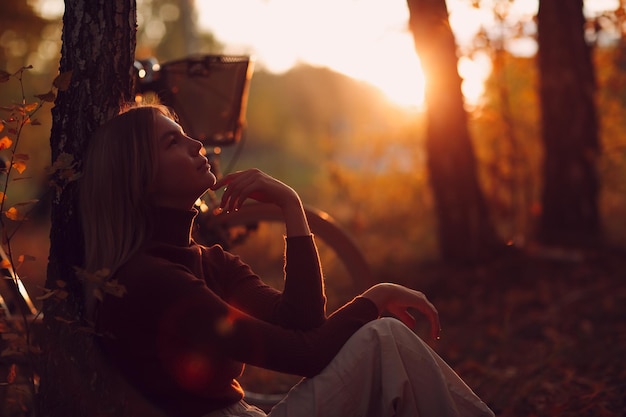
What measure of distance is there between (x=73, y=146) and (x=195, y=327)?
835 mm

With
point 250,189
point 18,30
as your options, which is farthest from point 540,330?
point 18,30

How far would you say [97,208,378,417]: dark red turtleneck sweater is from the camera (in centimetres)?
212

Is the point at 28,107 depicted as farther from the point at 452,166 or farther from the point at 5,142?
the point at 452,166

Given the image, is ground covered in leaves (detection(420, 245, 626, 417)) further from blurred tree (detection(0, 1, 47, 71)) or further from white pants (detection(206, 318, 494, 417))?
blurred tree (detection(0, 1, 47, 71))

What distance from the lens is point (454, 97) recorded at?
608 cm

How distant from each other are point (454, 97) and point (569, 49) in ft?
4.40

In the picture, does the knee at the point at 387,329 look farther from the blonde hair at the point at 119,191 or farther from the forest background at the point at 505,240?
the forest background at the point at 505,240

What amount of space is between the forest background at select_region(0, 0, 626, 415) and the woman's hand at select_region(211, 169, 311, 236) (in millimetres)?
554

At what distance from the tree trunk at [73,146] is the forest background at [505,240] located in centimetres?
15

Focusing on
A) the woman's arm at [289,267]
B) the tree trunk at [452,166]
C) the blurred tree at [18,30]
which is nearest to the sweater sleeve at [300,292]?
the woman's arm at [289,267]

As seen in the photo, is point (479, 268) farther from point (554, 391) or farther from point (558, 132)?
point (554, 391)

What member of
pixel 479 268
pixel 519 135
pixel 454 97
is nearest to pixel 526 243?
pixel 479 268

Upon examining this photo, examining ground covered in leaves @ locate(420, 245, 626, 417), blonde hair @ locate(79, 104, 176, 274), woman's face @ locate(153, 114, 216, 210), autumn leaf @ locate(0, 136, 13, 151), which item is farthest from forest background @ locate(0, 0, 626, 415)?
woman's face @ locate(153, 114, 216, 210)

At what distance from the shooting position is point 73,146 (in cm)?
259
